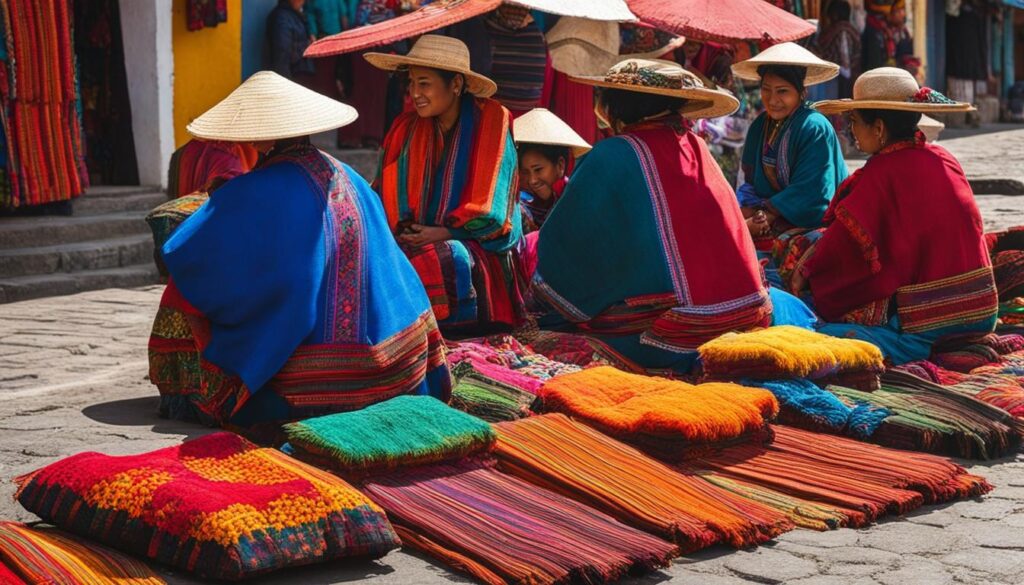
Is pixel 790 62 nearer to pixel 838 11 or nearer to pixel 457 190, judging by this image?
pixel 457 190

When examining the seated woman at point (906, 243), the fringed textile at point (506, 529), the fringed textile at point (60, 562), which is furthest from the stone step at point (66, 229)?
the fringed textile at point (60, 562)

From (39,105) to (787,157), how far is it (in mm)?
4786

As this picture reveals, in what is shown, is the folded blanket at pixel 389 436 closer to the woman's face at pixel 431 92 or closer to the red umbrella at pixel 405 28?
the woman's face at pixel 431 92

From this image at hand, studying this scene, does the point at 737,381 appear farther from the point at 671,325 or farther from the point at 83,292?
the point at 83,292

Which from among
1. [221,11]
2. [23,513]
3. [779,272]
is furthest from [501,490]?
[221,11]

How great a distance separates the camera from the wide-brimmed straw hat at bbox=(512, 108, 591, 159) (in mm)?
7566

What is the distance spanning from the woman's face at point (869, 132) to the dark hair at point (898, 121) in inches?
0.9

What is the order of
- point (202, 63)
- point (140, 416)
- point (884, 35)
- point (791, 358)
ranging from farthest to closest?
point (884, 35) < point (202, 63) < point (140, 416) < point (791, 358)

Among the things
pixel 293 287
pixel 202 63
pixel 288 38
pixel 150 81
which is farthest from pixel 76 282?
pixel 293 287

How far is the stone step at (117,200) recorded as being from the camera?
10.4m

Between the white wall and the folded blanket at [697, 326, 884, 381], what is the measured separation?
251 inches

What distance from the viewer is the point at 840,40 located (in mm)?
18062

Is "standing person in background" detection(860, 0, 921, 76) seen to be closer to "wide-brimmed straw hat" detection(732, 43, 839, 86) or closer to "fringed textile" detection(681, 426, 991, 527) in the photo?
"wide-brimmed straw hat" detection(732, 43, 839, 86)

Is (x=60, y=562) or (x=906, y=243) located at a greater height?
(x=906, y=243)
